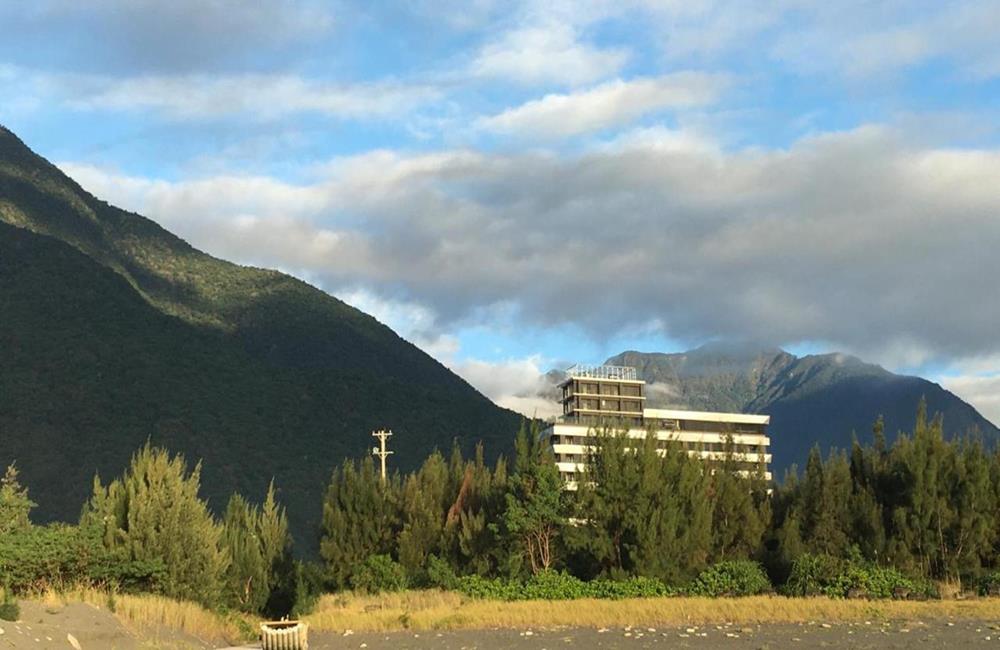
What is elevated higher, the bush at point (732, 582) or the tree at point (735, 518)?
the tree at point (735, 518)

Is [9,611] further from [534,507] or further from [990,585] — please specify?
[990,585]

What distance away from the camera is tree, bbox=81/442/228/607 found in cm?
3741

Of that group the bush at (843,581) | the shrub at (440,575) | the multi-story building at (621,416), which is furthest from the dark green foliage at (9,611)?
the multi-story building at (621,416)

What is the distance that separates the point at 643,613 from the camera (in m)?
37.6

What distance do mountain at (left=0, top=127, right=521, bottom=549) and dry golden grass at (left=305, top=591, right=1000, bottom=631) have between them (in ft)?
225

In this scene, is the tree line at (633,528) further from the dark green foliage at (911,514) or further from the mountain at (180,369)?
the mountain at (180,369)

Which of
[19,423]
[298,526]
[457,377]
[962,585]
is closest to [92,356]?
[19,423]

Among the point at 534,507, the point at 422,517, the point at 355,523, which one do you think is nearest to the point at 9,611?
the point at 534,507

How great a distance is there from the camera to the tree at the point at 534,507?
47281mm

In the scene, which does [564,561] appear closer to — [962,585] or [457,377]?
[962,585]

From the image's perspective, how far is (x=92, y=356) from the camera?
125562 millimetres

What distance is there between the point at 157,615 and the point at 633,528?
63.9 ft

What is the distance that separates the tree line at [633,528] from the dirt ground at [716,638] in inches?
297

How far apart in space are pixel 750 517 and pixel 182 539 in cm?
2268
